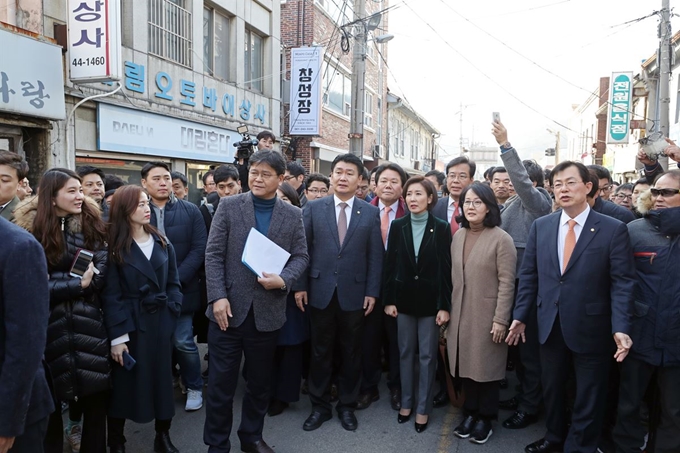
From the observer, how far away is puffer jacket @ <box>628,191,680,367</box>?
309 cm

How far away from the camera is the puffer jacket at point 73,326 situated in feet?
9.52

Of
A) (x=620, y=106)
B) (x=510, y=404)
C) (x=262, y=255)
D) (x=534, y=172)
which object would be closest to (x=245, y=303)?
Result: (x=262, y=255)

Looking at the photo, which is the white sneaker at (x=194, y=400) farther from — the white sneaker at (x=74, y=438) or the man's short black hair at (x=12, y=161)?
the man's short black hair at (x=12, y=161)

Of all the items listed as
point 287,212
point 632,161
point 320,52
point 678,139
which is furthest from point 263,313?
point 632,161

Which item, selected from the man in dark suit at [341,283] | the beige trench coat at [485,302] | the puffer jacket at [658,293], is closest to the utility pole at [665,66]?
the puffer jacket at [658,293]

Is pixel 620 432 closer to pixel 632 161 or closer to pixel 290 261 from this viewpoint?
pixel 290 261

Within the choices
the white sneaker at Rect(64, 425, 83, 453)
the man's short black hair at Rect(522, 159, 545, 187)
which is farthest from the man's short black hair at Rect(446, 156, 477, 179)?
the white sneaker at Rect(64, 425, 83, 453)

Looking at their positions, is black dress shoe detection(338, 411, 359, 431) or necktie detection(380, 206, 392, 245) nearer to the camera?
black dress shoe detection(338, 411, 359, 431)

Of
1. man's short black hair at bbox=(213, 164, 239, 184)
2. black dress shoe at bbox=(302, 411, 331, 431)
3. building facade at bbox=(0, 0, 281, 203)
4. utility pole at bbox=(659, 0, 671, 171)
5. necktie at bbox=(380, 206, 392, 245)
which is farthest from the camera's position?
utility pole at bbox=(659, 0, 671, 171)

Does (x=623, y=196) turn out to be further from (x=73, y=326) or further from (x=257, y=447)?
(x=73, y=326)

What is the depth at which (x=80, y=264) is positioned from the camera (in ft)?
9.71

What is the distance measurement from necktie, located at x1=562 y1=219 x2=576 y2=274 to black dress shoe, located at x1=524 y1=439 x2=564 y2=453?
1294 millimetres

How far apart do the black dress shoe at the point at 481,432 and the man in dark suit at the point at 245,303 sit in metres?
1.58

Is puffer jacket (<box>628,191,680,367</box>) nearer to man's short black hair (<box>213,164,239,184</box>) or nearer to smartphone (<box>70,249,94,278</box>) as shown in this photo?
smartphone (<box>70,249,94,278</box>)
